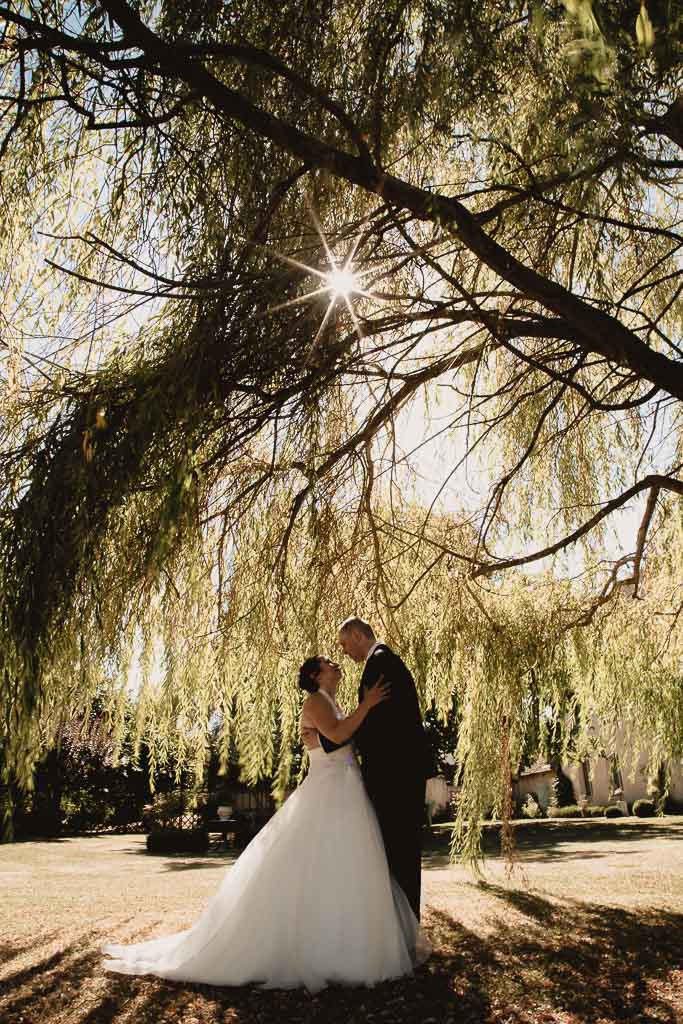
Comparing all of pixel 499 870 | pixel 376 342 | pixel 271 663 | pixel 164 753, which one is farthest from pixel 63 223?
pixel 499 870

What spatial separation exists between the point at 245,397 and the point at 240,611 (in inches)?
58.1

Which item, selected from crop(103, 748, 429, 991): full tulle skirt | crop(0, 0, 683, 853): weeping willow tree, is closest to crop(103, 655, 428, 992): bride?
crop(103, 748, 429, 991): full tulle skirt

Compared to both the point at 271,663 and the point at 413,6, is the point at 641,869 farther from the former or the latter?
the point at 413,6

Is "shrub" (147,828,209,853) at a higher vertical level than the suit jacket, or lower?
lower

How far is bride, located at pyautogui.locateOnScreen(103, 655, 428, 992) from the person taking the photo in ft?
13.6

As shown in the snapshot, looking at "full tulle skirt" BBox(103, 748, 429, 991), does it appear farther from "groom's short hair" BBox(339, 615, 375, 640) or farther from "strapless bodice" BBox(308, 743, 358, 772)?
"groom's short hair" BBox(339, 615, 375, 640)

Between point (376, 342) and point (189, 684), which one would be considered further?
point (189, 684)

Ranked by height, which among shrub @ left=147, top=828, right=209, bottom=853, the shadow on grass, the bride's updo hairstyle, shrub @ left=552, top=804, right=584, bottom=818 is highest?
the bride's updo hairstyle

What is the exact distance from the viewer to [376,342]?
4078 millimetres

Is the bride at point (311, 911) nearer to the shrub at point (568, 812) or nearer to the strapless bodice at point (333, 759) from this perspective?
the strapless bodice at point (333, 759)

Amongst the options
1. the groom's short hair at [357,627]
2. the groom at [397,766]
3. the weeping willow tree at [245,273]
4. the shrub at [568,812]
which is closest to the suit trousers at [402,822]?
the groom at [397,766]

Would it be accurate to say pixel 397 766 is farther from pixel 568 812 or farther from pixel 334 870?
pixel 568 812

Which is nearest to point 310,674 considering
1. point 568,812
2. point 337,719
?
point 337,719

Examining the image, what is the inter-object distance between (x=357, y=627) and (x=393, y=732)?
0.60m
